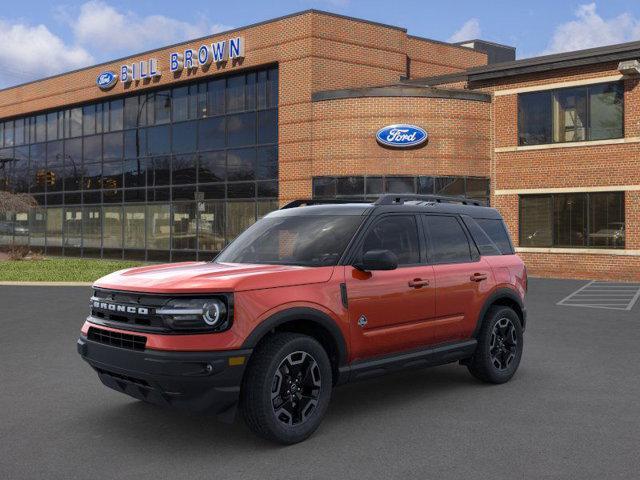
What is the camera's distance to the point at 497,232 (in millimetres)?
7855

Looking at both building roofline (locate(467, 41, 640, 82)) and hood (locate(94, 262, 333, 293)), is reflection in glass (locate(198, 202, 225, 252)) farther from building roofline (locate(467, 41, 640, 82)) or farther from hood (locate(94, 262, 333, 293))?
hood (locate(94, 262, 333, 293))

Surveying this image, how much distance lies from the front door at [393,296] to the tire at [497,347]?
96cm

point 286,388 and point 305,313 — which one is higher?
point 305,313

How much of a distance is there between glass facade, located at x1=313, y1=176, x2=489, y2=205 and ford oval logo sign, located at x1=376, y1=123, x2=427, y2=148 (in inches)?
47.4

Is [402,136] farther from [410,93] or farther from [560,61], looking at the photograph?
[560,61]

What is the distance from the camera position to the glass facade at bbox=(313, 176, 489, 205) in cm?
2434

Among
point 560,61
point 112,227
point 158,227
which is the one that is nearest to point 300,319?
point 560,61

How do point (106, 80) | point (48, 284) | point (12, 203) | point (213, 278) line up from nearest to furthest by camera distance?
point (213, 278) → point (48, 284) → point (106, 80) → point (12, 203)

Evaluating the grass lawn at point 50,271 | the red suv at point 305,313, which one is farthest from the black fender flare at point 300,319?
the grass lawn at point 50,271

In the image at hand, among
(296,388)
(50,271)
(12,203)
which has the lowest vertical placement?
(50,271)

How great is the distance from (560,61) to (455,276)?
18.6 meters

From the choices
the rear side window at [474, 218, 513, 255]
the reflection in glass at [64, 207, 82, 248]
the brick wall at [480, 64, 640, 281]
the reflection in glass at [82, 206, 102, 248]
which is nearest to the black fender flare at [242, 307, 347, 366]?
the rear side window at [474, 218, 513, 255]

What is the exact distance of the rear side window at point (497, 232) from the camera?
7676 mm

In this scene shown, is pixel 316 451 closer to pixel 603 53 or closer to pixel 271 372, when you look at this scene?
pixel 271 372
